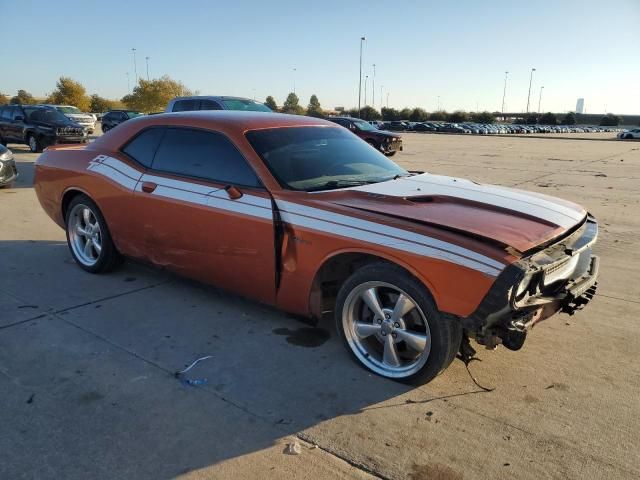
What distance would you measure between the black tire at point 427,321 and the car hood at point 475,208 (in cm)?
34

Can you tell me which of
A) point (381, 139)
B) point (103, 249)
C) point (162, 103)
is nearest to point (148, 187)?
point (103, 249)

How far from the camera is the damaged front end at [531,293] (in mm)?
2664

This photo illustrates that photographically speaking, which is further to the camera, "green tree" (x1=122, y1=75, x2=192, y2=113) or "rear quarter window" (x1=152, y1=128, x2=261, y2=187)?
"green tree" (x1=122, y1=75, x2=192, y2=113)

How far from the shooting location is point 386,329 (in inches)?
127

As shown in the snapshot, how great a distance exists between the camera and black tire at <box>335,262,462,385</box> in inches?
115

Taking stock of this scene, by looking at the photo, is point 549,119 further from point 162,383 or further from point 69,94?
point 162,383

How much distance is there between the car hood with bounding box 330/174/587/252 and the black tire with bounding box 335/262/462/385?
1.13 feet

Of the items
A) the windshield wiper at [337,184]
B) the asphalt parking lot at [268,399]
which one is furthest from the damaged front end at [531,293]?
the windshield wiper at [337,184]

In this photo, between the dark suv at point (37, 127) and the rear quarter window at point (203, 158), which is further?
the dark suv at point (37, 127)

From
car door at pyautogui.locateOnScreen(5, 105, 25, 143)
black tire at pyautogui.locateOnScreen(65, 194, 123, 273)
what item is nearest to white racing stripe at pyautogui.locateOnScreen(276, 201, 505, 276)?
black tire at pyautogui.locateOnScreen(65, 194, 123, 273)

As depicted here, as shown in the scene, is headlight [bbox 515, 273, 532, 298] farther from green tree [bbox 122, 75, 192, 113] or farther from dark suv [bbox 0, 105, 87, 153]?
green tree [bbox 122, 75, 192, 113]

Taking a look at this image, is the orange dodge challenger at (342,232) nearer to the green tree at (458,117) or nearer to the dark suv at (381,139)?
the dark suv at (381,139)

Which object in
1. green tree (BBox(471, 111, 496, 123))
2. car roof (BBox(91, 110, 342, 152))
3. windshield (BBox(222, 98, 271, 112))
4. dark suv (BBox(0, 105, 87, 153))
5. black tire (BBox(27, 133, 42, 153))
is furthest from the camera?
green tree (BBox(471, 111, 496, 123))

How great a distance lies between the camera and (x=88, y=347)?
3586mm
